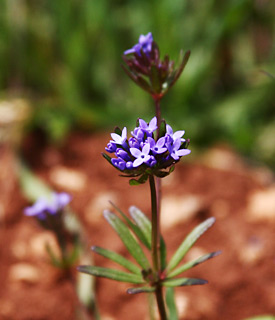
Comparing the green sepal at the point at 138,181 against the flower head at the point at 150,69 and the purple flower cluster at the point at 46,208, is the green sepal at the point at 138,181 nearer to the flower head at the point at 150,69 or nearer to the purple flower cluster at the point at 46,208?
the flower head at the point at 150,69

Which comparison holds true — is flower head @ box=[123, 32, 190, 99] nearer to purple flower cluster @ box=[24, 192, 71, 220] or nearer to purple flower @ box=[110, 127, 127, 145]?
purple flower @ box=[110, 127, 127, 145]

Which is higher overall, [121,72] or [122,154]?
[121,72]

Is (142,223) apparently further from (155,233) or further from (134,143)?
(134,143)

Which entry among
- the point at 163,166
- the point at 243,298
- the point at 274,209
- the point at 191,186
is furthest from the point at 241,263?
the point at 163,166

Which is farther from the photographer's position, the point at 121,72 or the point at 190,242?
the point at 121,72

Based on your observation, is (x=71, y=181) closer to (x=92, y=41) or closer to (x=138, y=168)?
(x=92, y=41)

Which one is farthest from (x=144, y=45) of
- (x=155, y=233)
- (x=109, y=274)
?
(x=109, y=274)
